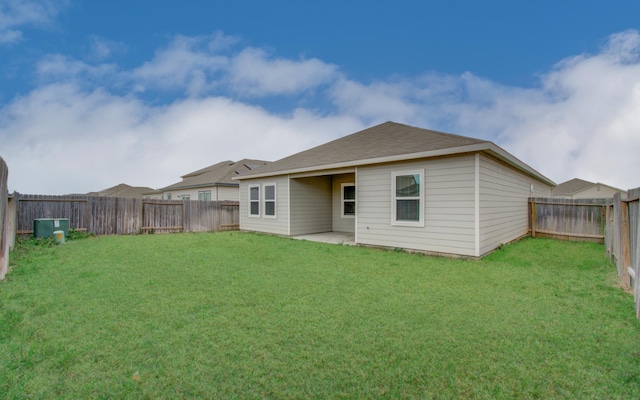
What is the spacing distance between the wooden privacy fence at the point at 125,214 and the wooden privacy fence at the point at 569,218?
13502 mm

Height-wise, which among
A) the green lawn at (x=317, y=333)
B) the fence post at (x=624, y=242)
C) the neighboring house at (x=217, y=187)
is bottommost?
the green lawn at (x=317, y=333)

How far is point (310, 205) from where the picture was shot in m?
11.9

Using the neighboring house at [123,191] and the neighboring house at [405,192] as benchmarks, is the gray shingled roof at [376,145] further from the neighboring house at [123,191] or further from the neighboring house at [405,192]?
the neighboring house at [123,191]

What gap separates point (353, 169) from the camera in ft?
30.5

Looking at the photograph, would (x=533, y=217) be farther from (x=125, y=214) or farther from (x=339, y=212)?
(x=125, y=214)

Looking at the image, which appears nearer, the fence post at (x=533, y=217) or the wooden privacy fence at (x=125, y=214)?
the wooden privacy fence at (x=125, y=214)

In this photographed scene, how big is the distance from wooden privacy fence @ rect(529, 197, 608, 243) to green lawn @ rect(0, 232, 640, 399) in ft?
18.0

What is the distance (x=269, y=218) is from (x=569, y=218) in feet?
36.9

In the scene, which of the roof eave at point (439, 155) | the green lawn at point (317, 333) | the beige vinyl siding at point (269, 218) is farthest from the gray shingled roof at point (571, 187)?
the green lawn at point (317, 333)

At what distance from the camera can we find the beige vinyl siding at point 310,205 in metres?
11.5

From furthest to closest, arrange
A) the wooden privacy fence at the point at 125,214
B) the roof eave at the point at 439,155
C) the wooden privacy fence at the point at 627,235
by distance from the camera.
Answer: the wooden privacy fence at the point at 125,214
the roof eave at the point at 439,155
the wooden privacy fence at the point at 627,235

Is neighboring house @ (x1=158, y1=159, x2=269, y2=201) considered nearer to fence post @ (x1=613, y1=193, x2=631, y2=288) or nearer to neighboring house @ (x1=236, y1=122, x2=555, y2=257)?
neighboring house @ (x1=236, y1=122, x2=555, y2=257)

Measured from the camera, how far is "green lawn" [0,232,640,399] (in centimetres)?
220

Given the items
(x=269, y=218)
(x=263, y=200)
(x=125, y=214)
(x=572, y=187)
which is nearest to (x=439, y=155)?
(x=269, y=218)
